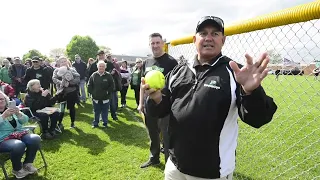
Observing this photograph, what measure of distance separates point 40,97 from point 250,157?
538 cm

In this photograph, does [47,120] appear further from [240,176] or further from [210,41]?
[210,41]

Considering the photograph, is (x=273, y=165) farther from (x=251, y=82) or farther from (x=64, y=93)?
(x=64, y=93)

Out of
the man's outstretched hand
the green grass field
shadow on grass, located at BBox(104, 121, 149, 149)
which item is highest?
the man's outstretched hand

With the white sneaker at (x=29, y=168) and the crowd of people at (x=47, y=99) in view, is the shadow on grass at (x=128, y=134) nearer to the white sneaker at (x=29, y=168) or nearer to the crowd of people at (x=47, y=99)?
the crowd of people at (x=47, y=99)

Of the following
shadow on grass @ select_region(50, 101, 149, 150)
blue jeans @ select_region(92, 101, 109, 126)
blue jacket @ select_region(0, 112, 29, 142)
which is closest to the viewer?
blue jacket @ select_region(0, 112, 29, 142)

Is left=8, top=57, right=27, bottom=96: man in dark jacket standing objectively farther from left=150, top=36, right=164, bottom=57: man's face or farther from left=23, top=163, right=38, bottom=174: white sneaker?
left=150, top=36, right=164, bottom=57: man's face

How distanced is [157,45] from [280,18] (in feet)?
7.40

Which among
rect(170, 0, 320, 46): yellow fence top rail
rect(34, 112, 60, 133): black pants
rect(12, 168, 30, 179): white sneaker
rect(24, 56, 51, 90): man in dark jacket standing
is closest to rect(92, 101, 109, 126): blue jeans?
rect(34, 112, 60, 133): black pants

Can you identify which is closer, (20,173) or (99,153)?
(20,173)

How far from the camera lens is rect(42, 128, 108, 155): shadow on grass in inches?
229

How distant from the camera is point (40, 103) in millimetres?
6395

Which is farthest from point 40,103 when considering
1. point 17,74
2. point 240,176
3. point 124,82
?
point 240,176

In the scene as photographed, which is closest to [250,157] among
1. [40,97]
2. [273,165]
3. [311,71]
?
[273,165]

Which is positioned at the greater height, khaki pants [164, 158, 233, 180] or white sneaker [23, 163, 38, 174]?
khaki pants [164, 158, 233, 180]
